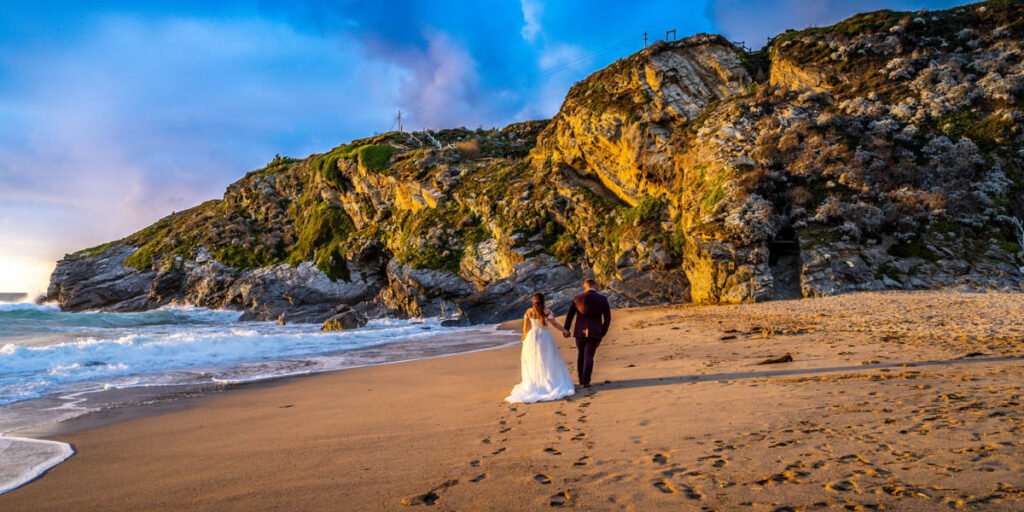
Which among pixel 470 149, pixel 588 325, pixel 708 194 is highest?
pixel 470 149

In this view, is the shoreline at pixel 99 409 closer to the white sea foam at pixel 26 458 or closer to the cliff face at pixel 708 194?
the white sea foam at pixel 26 458

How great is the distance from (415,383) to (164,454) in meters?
4.51

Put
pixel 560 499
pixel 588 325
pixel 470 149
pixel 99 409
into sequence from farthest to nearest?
1. pixel 470 149
2. pixel 588 325
3. pixel 99 409
4. pixel 560 499

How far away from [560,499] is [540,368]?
13.2ft

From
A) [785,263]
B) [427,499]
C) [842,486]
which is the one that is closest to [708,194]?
[785,263]

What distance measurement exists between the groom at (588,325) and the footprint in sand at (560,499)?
4.54 m

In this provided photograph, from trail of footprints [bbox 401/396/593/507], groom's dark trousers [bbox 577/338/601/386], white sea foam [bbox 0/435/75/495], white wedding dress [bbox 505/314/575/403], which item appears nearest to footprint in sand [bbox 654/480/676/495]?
trail of footprints [bbox 401/396/593/507]

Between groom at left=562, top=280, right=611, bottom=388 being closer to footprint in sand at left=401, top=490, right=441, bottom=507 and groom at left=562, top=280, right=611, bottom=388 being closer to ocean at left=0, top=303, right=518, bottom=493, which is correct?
footprint in sand at left=401, top=490, right=441, bottom=507

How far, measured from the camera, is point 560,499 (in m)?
3.39

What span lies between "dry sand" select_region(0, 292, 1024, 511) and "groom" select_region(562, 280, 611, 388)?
48 centimetres

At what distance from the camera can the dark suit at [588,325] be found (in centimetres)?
803

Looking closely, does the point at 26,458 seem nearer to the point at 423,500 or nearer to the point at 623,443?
the point at 423,500

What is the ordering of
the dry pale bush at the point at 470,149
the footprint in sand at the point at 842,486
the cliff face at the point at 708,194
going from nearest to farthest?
the footprint in sand at the point at 842,486 < the cliff face at the point at 708,194 < the dry pale bush at the point at 470,149

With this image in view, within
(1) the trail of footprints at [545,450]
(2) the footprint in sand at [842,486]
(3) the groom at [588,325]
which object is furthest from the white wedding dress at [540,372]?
(2) the footprint in sand at [842,486]
